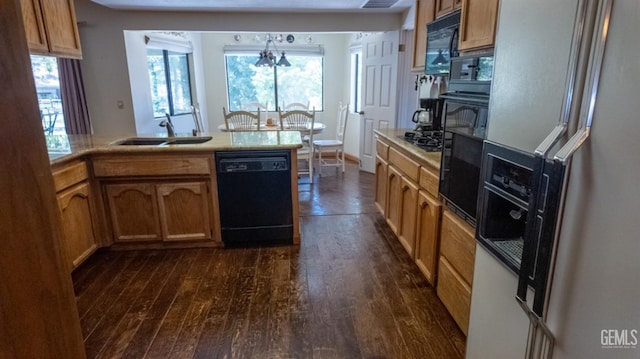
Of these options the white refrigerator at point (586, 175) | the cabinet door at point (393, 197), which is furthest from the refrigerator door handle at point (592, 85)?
the cabinet door at point (393, 197)

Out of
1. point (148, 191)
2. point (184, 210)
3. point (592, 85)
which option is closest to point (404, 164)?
point (184, 210)

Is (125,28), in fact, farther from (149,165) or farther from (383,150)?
(383,150)

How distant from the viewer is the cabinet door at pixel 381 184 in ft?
10.8

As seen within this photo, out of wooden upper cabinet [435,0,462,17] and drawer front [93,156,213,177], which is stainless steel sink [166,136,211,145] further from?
wooden upper cabinet [435,0,462,17]

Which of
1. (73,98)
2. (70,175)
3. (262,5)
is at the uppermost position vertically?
(262,5)

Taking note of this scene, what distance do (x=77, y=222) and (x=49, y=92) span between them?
261 cm

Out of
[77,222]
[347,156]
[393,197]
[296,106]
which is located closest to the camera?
[77,222]

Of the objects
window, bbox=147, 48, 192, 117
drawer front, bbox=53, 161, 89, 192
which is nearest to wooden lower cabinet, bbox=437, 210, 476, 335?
Result: drawer front, bbox=53, 161, 89, 192

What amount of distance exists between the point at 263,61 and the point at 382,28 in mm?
1790

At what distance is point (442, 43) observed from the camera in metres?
2.32

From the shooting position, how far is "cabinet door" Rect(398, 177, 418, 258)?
249cm

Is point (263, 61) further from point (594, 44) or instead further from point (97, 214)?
point (594, 44)

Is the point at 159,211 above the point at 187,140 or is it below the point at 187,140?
below

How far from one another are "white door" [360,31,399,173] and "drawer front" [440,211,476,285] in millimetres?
3140
